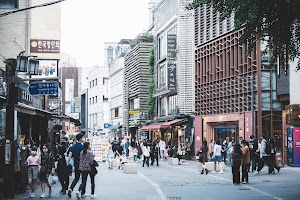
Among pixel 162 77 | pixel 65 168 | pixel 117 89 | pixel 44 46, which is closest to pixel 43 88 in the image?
pixel 65 168

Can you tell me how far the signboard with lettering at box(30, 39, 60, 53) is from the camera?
44.3 metres

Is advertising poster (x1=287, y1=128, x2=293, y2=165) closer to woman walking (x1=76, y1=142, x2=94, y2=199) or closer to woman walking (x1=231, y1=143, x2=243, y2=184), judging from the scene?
woman walking (x1=231, y1=143, x2=243, y2=184)

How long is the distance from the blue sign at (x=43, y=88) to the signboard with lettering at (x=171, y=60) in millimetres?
34350

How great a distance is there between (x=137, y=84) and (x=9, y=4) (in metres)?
36.8

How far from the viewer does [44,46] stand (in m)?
45.4

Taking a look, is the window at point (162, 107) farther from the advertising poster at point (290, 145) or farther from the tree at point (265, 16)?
the tree at point (265, 16)

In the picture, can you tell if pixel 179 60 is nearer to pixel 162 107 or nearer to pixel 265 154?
pixel 162 107

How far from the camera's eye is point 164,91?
211ft

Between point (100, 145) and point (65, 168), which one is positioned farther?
point (100, 145)

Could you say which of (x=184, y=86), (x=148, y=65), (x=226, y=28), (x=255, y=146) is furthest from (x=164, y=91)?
(x=255, y=146)

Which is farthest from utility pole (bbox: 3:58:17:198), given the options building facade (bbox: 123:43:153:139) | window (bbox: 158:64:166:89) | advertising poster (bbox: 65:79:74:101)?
advertising poster (bbox: 65:79:74:101)

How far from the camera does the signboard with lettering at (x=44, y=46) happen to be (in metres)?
44.3

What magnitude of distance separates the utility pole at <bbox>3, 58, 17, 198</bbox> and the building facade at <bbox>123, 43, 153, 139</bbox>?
5543 cm

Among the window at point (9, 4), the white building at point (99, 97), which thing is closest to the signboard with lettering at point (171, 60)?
the window at point (9, 4)
